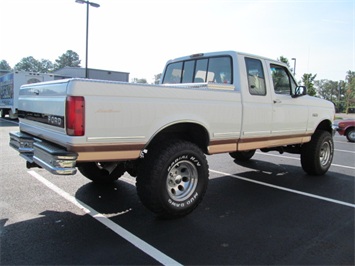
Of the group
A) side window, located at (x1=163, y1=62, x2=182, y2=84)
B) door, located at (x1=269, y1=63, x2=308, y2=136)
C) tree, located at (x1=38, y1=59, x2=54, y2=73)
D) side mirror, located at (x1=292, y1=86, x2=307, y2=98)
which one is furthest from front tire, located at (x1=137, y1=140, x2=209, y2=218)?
tree, located at (x1=38, y1=59, x2=54, y2=73)

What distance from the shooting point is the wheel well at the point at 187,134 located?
4.11 metres

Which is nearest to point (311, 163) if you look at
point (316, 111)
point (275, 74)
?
point (316, 111)

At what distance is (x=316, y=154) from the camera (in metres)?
6.55

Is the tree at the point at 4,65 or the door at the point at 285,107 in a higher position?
the tree at the point at 4,65

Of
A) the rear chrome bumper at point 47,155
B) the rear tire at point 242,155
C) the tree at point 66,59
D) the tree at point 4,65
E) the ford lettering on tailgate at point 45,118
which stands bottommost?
the rear tire at point 242,155

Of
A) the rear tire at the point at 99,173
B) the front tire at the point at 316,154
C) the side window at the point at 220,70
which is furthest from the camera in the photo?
the front tire at the point at 316,154

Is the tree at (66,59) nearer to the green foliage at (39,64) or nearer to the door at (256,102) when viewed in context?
the green foliage at (39,64)

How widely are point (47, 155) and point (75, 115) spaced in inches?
24.7

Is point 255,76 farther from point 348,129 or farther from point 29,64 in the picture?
point 29,64

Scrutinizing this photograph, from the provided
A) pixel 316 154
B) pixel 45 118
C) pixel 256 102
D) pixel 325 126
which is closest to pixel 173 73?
pixel 256 102

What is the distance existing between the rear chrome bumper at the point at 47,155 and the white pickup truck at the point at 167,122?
0.01 metres

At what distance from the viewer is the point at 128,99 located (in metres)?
3.45

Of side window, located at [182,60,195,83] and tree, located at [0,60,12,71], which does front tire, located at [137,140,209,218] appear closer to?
side window, located at [182,60,195,83]

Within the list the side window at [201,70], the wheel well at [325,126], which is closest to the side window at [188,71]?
the side window at [201,70]
